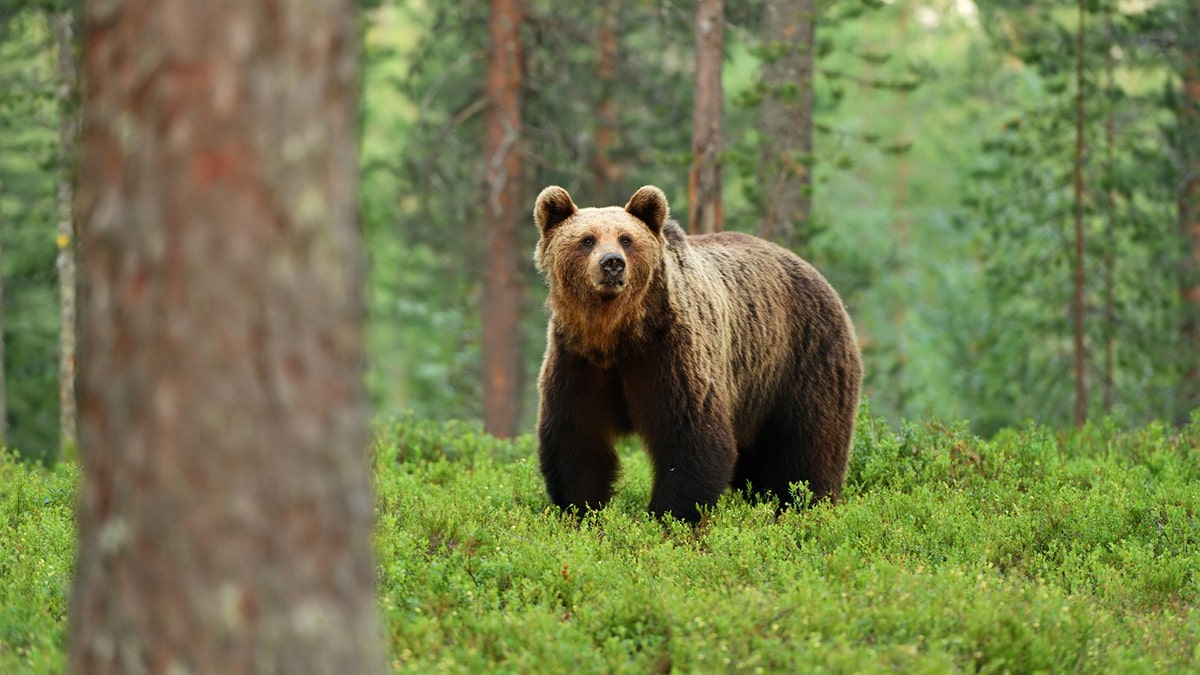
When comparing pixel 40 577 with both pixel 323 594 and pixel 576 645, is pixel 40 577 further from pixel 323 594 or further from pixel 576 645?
pixel 323 594

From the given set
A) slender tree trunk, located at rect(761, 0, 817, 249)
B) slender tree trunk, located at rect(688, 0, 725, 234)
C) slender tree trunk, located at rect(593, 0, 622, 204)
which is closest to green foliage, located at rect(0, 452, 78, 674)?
slender tree trunk, located at rect(688, 0, 725, 234)

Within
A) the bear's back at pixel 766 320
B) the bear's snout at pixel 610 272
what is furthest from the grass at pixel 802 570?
the bear's snout at pixel 610 272

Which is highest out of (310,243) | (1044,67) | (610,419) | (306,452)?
(1044,67)

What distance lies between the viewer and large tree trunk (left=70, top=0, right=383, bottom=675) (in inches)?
121

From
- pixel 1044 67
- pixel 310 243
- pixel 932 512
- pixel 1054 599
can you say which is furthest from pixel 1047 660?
pixel 1044 67

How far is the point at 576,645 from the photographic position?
4652 mm

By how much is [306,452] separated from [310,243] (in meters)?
0.55

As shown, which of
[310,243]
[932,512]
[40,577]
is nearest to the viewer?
[310,243]

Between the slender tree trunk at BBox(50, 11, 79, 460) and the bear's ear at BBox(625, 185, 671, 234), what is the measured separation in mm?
6975

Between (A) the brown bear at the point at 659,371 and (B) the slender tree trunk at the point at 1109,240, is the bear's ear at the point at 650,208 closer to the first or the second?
(A) the brown bear at the point at 659,371

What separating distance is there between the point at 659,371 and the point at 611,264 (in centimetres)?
79

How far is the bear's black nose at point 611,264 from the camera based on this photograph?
702 cm

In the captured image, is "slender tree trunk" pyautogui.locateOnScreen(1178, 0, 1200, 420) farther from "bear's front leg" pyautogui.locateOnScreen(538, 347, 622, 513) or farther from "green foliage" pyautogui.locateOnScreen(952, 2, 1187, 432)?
"bear's front leg" pyautogui.locateOnScreen(538, 347, 622, 513)

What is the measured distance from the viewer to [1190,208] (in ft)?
53.9
